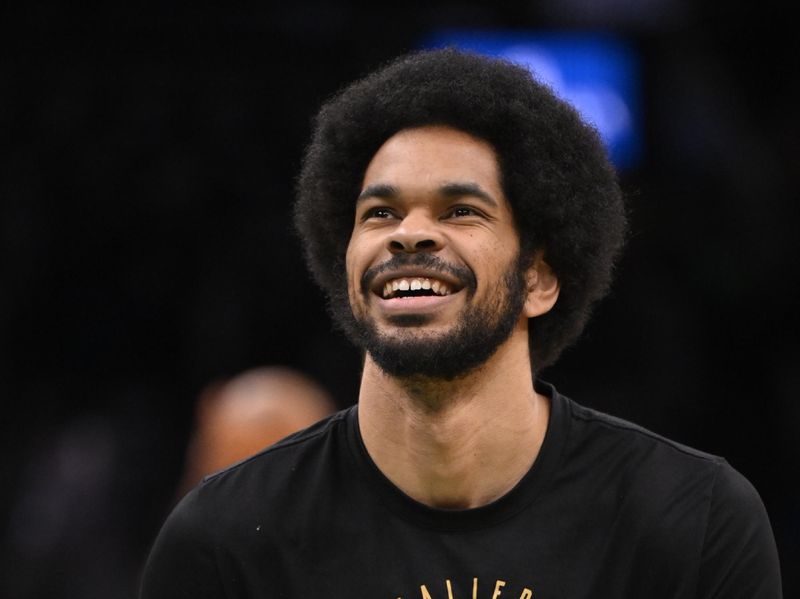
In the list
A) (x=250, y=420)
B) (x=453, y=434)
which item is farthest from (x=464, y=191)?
(x=250, y=420)

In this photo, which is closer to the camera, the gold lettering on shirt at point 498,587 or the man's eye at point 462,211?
the gold lettering on shirt at point 498,587

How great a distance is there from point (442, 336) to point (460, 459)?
0.29 m

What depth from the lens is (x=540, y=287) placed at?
388 cm

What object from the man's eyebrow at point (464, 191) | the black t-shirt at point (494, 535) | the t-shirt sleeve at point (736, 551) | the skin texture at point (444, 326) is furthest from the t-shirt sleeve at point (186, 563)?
the t-shirt sleeve at point (736, 551)

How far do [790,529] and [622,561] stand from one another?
5504 mm

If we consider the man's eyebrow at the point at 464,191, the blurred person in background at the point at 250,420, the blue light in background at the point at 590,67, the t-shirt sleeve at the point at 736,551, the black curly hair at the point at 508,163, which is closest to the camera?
the t-shirt sleeve at the point at 736,551

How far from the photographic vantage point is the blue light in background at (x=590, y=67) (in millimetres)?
8250

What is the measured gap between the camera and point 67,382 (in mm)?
8711

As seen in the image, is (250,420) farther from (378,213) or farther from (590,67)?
(590,67)

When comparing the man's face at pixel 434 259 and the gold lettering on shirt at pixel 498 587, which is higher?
the man's face at pixel 434 259

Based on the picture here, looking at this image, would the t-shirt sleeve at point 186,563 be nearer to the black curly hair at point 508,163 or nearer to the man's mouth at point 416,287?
the man's mouth at point 416,287

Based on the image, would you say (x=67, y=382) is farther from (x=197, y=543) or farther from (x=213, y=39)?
(x=197, y=543)

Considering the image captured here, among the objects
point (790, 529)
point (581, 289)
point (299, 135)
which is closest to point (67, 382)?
point (299, 135)

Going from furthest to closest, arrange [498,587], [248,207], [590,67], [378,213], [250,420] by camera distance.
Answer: [248,207]
[590,67]
[250,420]
[378,213]
[498,587]
